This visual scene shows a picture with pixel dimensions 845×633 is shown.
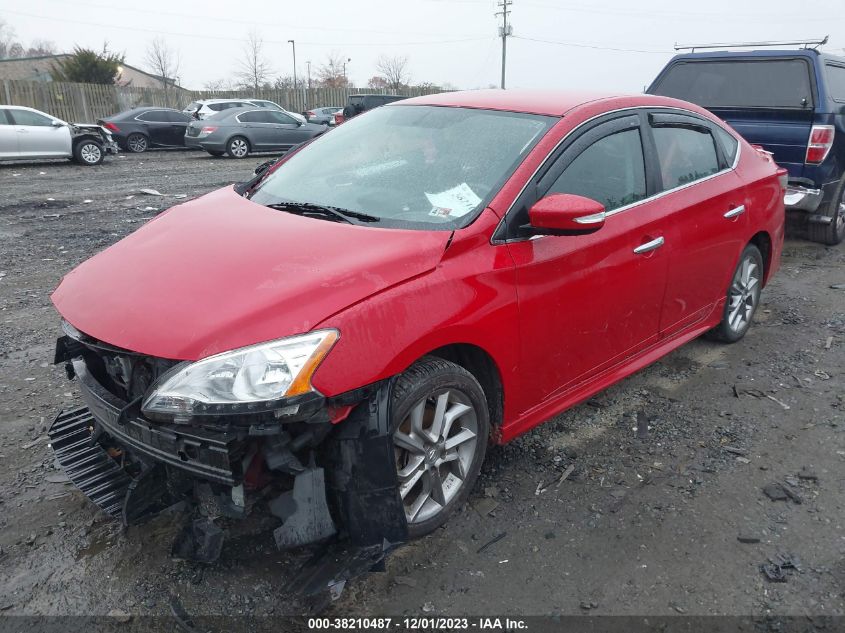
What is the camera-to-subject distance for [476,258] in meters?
2.67

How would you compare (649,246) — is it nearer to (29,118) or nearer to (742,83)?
(742,83)

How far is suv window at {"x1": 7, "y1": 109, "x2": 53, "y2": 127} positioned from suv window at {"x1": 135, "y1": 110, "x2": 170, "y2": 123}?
4.49 meters

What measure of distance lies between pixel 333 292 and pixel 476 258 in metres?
0.66

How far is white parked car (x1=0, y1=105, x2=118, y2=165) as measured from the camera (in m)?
14.4

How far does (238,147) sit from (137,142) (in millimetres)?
3596

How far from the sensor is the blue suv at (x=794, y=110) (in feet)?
22.3

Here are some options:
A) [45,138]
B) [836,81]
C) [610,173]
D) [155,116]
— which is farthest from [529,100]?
[155,116]

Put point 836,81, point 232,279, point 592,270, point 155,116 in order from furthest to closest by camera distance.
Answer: point 155,116 → point 836,81 → point 592,270 → point 232,279

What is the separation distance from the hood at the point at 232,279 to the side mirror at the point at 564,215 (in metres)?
0.41

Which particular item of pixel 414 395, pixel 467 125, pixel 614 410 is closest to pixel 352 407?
pixel 414 395

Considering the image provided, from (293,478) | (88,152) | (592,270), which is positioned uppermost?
(88,152)

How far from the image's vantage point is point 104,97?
2716cm

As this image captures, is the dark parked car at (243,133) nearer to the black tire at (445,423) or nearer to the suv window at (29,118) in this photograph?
the suv window at (29,118)

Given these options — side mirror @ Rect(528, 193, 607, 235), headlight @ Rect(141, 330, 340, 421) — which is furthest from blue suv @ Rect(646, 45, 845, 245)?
headlight @ Rect(141, 330, 340, 421)
